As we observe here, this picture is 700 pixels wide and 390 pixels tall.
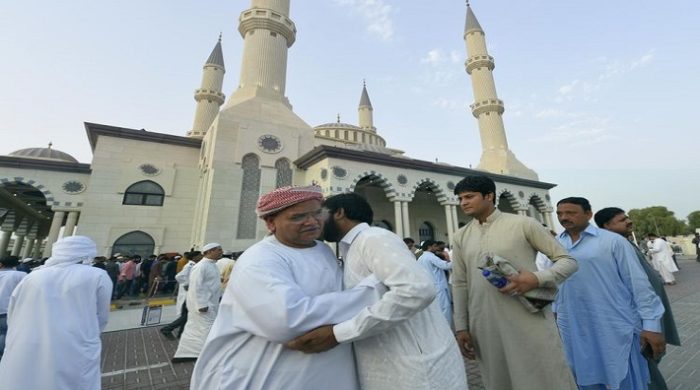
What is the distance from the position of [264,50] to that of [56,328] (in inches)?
660

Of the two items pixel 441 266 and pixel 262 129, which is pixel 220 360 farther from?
pixel 262 129

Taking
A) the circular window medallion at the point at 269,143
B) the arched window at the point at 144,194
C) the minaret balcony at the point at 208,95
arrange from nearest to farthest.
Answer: the arched window at the point at 144,194 → the circular window medallion at the point at 269,143 → the minaret balcony at the point at 208,95

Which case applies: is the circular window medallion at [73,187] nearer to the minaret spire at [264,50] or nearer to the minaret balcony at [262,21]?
the minaret spire at [264,50]

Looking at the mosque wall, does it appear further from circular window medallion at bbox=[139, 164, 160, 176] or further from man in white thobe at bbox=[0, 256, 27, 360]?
man in white thobe at bbox=[0, 256, 27, 360]

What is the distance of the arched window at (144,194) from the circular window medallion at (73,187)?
6.01ft

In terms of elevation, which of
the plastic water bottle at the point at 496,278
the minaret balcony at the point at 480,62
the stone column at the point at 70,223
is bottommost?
the plastic water bottle at the point at 496,278

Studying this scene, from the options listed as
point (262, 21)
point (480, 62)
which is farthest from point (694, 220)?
point (262, 21)

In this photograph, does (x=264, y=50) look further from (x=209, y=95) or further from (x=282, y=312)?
(x=282, y=312)

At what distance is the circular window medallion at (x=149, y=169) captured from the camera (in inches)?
534

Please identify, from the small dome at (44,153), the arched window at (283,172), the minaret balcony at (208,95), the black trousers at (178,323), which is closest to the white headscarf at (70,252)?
the black trousers at (178,323)

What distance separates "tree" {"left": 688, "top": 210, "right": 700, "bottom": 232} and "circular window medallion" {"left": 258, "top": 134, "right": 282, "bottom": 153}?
189ft

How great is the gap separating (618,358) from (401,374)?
69.4 inches

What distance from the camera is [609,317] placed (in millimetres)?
2010

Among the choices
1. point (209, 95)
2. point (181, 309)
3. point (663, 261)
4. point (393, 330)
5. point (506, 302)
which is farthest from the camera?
point (209, 95)
